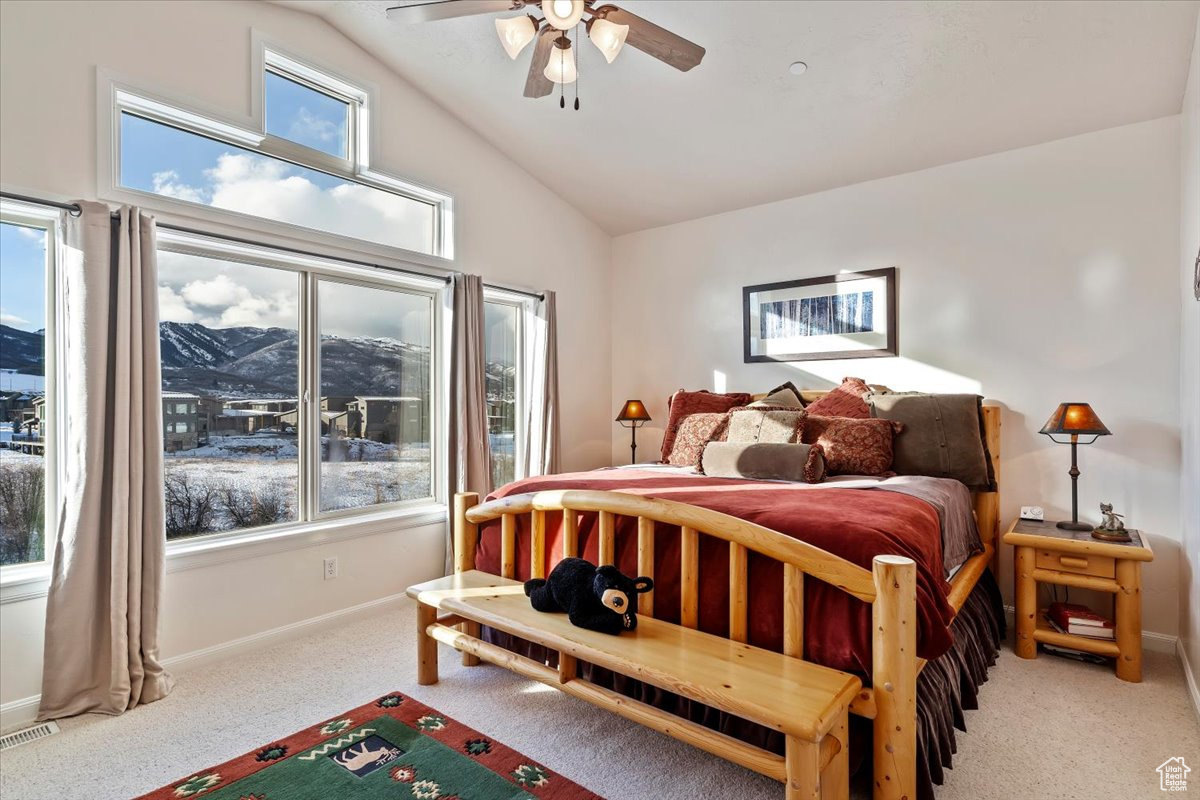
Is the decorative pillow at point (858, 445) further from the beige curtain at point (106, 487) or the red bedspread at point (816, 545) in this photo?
the beige curtain at point (106, 487)

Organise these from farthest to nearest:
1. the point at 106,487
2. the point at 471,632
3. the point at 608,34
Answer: the point at 471,632
the point at 106,487
the point at 608,34

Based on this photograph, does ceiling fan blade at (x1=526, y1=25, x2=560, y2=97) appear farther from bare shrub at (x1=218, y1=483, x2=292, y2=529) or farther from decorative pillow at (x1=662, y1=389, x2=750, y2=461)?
bare shrub at (x1=218, y1=483, x2=292, y2=529)

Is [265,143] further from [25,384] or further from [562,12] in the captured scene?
[562,12]

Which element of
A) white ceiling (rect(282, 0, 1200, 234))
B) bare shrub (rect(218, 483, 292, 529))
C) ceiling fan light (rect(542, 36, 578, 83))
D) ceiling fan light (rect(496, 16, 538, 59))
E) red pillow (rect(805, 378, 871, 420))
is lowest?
bare shrub (rect(218, 483, 292, 529))

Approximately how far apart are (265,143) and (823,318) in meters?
3.38

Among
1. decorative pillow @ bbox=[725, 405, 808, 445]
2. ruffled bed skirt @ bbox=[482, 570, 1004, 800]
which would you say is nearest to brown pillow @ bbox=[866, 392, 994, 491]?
decorative pillow @ bbox=[725, 405, 808, 445]

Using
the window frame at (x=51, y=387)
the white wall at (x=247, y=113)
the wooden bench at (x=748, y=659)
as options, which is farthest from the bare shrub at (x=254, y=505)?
the wooden bench at (x=748, y=659)

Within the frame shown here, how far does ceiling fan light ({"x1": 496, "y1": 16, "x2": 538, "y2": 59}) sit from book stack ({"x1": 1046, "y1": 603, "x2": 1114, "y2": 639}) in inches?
134

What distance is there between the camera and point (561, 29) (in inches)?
85.4

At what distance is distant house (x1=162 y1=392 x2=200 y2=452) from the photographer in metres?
2.87

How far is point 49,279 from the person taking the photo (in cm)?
250

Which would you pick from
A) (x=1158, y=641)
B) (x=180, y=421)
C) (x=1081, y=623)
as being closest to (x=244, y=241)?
(x=180, y=421)

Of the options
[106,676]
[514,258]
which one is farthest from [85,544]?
[514,258]

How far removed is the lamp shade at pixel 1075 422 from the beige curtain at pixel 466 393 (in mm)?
3046
